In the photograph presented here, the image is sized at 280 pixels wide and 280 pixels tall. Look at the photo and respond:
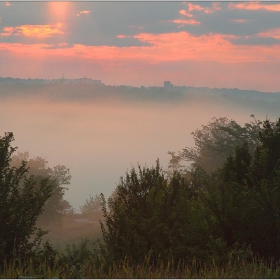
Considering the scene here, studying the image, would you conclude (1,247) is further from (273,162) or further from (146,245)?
(273,162)

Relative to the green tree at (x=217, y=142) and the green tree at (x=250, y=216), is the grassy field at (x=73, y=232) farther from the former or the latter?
the green tree at (x=250, y=216)

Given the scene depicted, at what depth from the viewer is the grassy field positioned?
6556 cm

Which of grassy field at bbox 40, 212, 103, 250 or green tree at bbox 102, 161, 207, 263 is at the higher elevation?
green tree at bbox 102, 161, 207, 263

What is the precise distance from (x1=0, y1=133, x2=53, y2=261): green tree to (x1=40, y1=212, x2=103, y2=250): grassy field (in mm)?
48466

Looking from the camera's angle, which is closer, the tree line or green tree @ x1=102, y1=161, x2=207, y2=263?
the tree line

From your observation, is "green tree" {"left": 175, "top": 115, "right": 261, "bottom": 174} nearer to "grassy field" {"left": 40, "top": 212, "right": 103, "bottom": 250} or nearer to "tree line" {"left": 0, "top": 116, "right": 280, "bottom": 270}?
"grassy field" {"left": 40, "top": 212, "right": 103, "bottom": 250}

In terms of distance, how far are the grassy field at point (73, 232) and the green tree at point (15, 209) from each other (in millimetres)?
48466

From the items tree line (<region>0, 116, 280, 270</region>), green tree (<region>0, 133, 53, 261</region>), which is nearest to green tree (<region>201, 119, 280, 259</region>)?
tree line (<region>0, 116, 280, 270</region>)

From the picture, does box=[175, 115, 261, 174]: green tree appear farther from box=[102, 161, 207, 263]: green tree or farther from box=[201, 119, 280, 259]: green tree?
box=[201, 119, 280, 259]: green tree

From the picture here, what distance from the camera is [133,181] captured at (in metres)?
18.4

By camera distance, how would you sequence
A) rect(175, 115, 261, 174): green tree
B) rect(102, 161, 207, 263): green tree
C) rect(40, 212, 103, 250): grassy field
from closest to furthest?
rect(102, 161, 207, 263): green tree < rect(175, 115, 261, 174): green tree < rect(40, 212, 103, 250): grassy field

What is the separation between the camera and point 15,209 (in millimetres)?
13789

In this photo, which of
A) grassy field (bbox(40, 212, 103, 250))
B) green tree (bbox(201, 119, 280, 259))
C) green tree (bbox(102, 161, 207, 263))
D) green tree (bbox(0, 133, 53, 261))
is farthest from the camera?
grassy field (bbox(40, 212, 103, 250))

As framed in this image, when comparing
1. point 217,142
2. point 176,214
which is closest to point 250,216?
point 176,214
